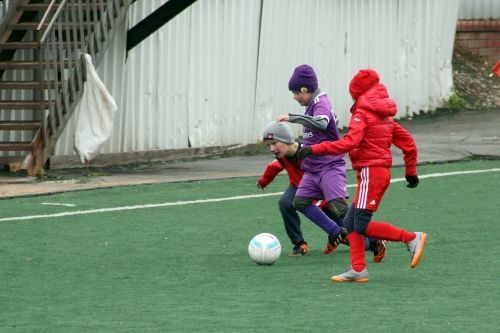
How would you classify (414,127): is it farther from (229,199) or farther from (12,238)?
(12,238)

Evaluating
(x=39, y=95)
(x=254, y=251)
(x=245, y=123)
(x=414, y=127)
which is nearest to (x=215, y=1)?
(x=245, y=123)

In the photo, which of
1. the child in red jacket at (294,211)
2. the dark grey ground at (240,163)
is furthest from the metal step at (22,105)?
the child in red jacket at (294,211)

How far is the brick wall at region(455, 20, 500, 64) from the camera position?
22844 millimetres

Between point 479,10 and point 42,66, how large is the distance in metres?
12.8

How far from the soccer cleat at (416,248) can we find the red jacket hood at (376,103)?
90cm

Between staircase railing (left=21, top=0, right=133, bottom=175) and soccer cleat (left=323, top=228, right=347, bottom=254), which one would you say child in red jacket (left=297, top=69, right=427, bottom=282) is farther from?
staircase railing (left=21, top=0, right=133, bottom=175)

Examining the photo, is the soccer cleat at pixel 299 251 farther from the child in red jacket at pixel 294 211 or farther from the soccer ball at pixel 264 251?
the soccer ball at pixel 264 251

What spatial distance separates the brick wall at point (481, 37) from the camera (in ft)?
74.9

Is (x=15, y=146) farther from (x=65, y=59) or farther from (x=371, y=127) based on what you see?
(x=371, y=127)

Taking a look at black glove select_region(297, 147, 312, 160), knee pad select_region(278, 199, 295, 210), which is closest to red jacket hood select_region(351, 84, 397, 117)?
black glove select_region(297, 147, 312, 160)

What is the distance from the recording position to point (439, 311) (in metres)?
5.99

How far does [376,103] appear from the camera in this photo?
7.02 m

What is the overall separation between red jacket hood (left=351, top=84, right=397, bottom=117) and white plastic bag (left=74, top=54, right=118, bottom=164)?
7220mm

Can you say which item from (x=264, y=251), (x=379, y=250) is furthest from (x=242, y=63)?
(x=264, y=251)
